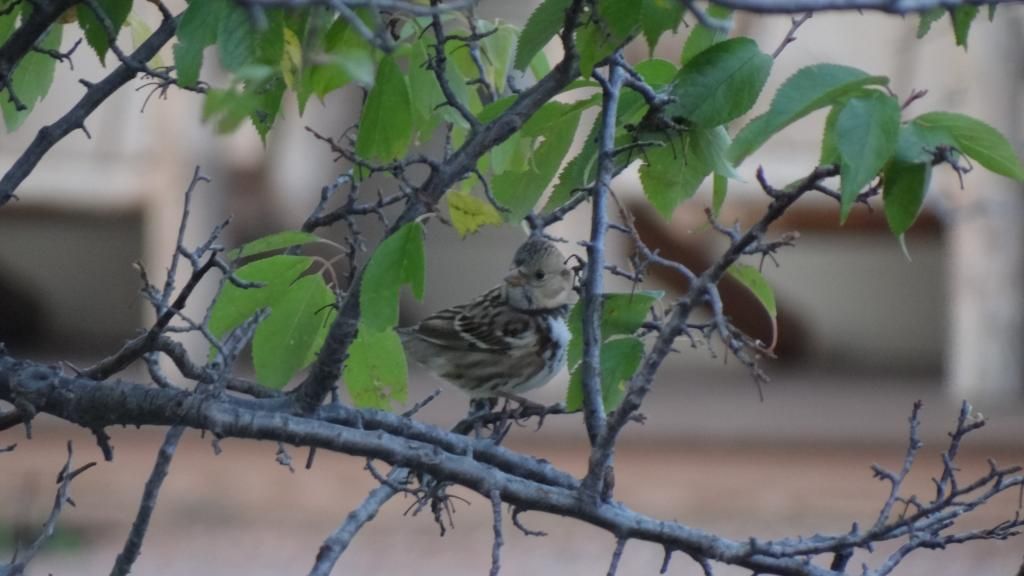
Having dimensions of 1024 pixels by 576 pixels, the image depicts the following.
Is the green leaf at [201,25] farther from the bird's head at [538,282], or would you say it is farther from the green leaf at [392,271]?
the bird's head at [538,282]

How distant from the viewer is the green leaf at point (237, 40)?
3.22 feet

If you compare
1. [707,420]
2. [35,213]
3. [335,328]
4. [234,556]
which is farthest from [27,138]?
[335,328]

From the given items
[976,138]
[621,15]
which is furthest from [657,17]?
[976,138]

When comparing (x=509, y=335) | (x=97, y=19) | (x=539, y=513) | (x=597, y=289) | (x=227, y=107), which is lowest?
(x=227, y=107)

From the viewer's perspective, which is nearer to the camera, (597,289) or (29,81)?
(597,289)

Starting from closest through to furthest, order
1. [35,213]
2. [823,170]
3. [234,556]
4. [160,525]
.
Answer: [823,170] < [234,556] < [160,525] < [35,213]

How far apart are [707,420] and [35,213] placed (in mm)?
2619

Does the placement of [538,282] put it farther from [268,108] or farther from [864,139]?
[864,139]

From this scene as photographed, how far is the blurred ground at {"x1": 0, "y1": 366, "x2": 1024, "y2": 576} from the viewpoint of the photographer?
459cm

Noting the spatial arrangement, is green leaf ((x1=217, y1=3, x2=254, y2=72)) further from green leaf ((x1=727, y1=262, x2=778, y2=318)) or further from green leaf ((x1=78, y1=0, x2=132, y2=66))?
green leaf ((x1=727, y1=262, x2=778, y2=318))

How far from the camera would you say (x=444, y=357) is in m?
2.80

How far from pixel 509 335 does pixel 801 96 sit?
5.99 feet

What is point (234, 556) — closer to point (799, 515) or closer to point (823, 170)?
point (799, 515)

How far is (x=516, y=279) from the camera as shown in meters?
2.79
